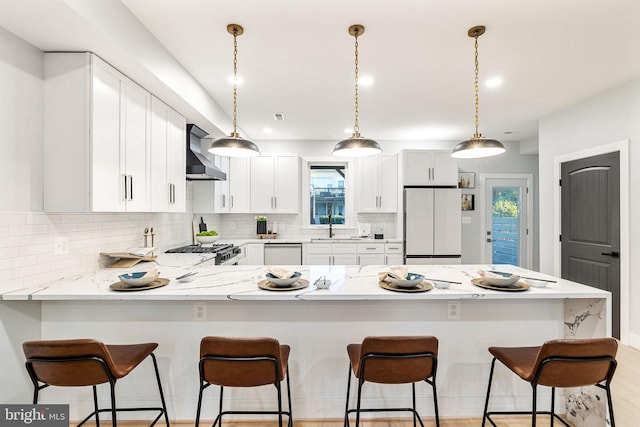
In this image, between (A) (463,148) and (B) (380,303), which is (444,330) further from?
(A) (463,148)

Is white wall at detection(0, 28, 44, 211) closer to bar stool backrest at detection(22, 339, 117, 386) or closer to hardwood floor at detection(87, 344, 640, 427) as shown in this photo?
bar stool backrest at detection(22, 339, 117, 386)

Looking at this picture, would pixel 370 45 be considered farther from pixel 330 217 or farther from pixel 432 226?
pixel 330 217

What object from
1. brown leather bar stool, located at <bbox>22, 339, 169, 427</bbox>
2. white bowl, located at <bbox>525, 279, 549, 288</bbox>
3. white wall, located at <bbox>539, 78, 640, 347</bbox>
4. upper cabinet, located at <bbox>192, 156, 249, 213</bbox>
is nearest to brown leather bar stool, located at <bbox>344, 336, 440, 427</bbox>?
white bowl, located at <bbox>525, 279, 549, 288</bbox>

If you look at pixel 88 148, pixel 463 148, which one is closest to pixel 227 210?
pixel 88 148

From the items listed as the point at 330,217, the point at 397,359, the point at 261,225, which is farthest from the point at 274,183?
the point at 397,359

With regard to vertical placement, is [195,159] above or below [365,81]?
below

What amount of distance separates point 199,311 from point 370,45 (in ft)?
7.57

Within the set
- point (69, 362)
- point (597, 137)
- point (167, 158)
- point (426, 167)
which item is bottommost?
point (69, 362)

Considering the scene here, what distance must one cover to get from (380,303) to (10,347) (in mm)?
2173

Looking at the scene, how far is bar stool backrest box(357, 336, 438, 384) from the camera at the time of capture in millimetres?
1423

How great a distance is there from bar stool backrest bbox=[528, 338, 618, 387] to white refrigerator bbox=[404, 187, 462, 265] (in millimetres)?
3321

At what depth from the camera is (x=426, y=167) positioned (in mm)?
4820

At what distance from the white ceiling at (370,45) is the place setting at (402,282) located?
67.2 inches

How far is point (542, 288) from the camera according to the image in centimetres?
188
